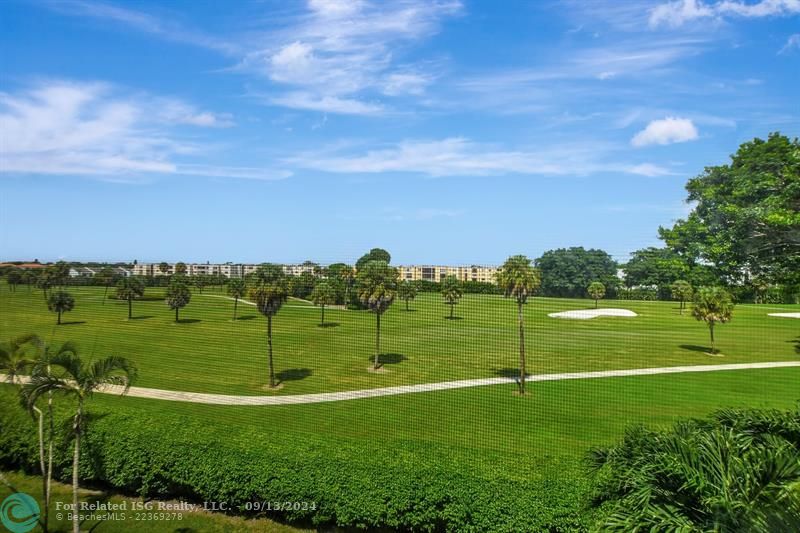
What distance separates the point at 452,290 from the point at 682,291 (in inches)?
187

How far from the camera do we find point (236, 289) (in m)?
10.2

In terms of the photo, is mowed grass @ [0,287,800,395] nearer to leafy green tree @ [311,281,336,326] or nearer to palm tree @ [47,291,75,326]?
palm tree @ [47,291,75,326]

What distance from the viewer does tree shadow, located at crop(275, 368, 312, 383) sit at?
30.3ft

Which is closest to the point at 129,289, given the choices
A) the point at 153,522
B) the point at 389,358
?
the point at 389,358

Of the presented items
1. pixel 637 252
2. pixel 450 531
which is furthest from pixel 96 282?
pixel 637 252

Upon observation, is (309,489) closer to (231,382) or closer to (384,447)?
(384,447)

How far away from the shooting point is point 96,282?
31.7ft

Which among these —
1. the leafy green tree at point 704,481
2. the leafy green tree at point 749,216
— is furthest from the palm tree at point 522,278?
the leafy green tree at point 704,481

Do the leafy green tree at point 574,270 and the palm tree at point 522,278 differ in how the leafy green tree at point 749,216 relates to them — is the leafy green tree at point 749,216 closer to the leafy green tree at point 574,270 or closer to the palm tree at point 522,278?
the leafy green tree at point 574,270

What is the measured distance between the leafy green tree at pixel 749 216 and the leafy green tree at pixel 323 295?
7.06 meters

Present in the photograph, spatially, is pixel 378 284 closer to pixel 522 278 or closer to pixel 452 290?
pixel 452 290

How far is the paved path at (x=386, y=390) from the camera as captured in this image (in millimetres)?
7930

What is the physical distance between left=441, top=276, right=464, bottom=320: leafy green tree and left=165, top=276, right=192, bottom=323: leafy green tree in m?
5.87

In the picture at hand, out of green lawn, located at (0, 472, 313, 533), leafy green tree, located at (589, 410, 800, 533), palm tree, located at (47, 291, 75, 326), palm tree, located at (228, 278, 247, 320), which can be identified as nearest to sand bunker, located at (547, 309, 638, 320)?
leafy green tree, located at (589, 410, 800, 533)
